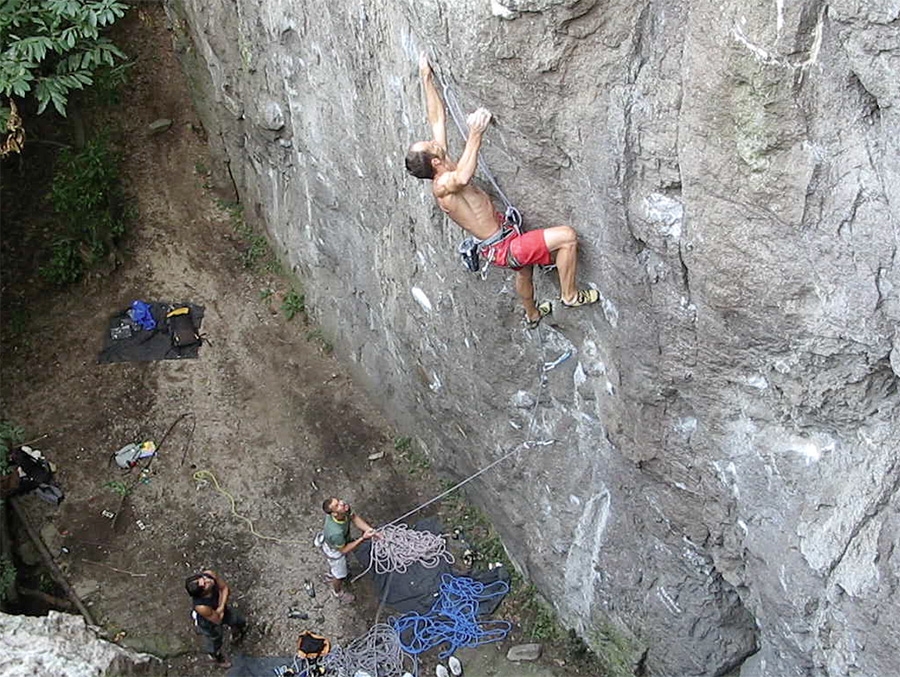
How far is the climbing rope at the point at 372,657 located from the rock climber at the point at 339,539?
1.25 ft

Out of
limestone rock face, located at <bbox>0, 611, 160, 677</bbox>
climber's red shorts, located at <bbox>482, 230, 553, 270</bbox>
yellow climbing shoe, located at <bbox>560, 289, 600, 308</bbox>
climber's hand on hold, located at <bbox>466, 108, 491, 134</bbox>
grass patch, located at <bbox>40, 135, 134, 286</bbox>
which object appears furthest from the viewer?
grass patch, located at <bbox>40, 135, 134, 286</bbox>

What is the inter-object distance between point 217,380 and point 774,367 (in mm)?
5627

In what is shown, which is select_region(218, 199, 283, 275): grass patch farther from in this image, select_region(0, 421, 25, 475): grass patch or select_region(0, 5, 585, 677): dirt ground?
select_region(0, 421, 25, 475): grass patch

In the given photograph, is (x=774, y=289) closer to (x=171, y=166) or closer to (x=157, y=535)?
(x=157, y=535)

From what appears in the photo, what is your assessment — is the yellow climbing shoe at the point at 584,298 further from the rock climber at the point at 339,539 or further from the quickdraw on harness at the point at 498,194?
the rock climber at the point at 339,539

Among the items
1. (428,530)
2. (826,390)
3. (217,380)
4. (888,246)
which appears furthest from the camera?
(217,380)

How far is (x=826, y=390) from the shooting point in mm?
3955

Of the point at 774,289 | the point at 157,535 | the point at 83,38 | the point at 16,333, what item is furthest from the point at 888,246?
the point at 16,333

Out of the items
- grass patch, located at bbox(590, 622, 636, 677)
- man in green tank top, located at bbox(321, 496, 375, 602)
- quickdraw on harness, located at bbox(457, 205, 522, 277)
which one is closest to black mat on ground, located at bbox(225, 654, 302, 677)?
man in green tank top, located at bbox(321, 496, 375, 602)

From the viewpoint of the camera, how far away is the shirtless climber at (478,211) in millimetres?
4574

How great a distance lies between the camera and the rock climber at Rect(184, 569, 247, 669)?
6.29 meters

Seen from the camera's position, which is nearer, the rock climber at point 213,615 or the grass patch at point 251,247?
the rock climber at point 213,615

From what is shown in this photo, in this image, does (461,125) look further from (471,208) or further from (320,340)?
(320,340)

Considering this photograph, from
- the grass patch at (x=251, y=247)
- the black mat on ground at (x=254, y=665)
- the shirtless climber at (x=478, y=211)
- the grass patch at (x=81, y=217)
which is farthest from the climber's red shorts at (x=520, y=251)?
the grass patch at (x=81, y=217)
